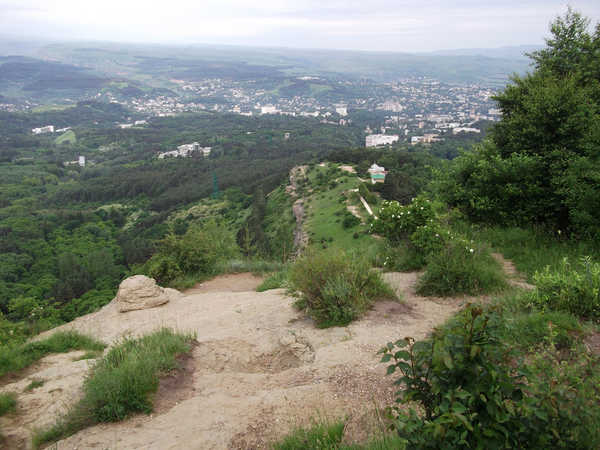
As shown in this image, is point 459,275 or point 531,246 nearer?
point 459,275

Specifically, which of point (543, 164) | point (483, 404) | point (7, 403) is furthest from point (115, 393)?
point (543, 164)

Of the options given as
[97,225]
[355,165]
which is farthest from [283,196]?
[97,225]

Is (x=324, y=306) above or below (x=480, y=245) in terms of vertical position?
below

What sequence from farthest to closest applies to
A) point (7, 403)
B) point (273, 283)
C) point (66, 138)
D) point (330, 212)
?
point (66, 138), point (330, 212), point (273, 283), point (7, 403)

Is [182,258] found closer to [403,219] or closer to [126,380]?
[403,219]

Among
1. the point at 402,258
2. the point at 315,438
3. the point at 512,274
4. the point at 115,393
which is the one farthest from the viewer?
the point at 402,258

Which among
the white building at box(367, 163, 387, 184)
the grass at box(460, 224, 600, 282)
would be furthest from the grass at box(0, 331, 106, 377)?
the white building at box(367, 163, 387, 184)

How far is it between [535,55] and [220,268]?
1248 centimetres

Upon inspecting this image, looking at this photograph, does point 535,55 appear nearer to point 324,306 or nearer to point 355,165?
point 324,306

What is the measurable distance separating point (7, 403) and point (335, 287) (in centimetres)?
439

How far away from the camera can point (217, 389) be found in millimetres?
4172

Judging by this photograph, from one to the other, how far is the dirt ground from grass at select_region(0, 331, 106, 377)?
0.73 ft

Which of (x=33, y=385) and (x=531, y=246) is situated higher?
(x=531, y=246)

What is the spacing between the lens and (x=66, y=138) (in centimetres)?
13200
